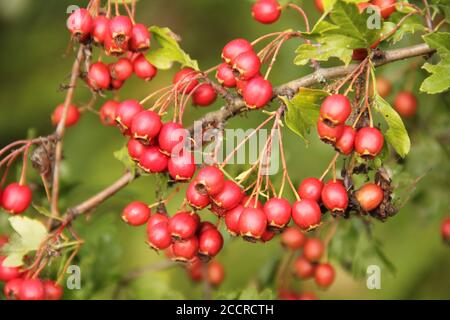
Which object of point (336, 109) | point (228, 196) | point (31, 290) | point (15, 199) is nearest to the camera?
point (336, 109)

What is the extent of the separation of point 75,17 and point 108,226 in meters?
1.07

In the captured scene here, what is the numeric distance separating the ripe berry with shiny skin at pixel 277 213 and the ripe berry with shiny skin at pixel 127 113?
0.44 meters

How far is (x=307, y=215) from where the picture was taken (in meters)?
1.91

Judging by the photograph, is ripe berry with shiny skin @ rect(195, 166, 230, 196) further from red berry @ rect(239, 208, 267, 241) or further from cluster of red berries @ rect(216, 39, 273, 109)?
cluster of red berries @ rect(216, 39, 273, 109)

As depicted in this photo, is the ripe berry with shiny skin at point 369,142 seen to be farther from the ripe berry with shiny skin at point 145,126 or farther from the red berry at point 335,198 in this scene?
the ripe berry with shiny skin at point 145,126

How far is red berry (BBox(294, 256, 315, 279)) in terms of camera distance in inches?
118

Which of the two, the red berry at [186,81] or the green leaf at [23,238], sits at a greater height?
the red berry at [186,81]

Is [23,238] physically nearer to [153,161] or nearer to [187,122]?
[153,161]

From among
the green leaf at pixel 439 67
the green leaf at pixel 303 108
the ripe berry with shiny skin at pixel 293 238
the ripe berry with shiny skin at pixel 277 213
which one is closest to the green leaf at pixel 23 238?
the ripe berry with shiny skin at pixel 277 213

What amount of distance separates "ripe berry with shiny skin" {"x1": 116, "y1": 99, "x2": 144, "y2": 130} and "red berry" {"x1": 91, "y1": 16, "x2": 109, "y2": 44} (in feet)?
0.90

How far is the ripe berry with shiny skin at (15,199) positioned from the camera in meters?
2.38

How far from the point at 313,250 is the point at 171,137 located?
1226mm

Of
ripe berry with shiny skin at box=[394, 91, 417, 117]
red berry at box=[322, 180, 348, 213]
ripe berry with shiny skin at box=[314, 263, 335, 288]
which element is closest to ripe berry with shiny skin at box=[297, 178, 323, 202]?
red berry at box=[322, 180, 348, 213]

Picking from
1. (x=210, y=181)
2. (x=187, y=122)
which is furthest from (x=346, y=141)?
(x=187, y=122)
